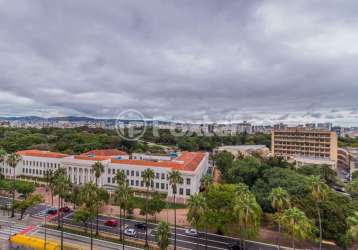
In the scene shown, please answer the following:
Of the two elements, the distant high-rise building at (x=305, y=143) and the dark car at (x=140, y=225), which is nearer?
the dark car at (x=140, y=225)

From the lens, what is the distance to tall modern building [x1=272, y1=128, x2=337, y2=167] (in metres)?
113

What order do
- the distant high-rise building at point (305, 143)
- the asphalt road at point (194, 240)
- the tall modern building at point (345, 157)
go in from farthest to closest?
the distant high-rise building at point (305, 143)
the tall modern building at point (345, 157)
the asphalt road at point (194, 240)

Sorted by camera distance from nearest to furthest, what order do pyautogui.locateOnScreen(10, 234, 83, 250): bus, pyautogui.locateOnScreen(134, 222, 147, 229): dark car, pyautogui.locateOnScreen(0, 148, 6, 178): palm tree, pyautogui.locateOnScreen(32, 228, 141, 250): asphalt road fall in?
pyautogui.locateOnScreen(10, 234, 83, 250): bus < pyautogui.locateOnScreen(32, 228, 141, 250): asphalt road < pyautogui.locateOnScreen(134, 222, 147, 229): dark car < pyautogui.locateOnScreen(0, 148, 6, 178): palm tree

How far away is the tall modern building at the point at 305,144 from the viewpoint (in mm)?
112738

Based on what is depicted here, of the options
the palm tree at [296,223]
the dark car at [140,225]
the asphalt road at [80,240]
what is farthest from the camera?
the dark car at [140,225]

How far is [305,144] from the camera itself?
122 meters

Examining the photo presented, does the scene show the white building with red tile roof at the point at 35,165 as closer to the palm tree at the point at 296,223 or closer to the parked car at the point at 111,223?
the parked car at the point at 111,223

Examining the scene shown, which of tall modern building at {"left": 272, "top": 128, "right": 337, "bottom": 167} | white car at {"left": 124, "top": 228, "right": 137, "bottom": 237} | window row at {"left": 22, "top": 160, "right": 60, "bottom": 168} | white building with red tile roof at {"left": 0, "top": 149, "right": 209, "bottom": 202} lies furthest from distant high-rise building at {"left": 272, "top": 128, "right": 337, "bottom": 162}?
window row at {"left": 22, "top": 160, "right": 60, "bottom": 168}

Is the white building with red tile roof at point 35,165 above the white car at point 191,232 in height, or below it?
above

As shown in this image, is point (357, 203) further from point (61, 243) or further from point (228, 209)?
point (61, 243)

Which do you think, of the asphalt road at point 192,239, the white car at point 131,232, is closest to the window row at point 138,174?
the asphalt road at point 192,239

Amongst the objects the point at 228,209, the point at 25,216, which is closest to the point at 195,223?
the point at 228,209

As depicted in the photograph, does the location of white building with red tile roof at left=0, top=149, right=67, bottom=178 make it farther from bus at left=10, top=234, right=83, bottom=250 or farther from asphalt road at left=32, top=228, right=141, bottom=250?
bus at left=10, top=234, right=83, bottom=250

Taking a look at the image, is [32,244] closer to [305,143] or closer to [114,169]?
[114,169]
